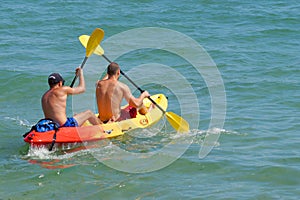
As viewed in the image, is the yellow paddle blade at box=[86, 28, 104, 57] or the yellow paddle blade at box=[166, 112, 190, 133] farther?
the yellow paddle blade at box=[86, 28, 104, 57]

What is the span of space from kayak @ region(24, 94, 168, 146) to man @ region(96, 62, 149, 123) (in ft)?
0.84

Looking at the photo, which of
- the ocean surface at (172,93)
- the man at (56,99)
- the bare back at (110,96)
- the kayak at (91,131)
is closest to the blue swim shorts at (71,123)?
the man at (56,99)

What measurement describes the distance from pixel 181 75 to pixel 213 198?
6.34m

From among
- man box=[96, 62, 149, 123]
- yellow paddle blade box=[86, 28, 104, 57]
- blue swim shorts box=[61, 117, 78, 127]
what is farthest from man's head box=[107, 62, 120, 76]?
blue swim shorts box=[61, 117, 78, 127]

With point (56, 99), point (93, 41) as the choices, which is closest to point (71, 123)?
point (56, 99)

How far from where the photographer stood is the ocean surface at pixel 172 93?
7812 mm

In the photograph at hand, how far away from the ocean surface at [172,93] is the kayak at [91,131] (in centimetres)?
15

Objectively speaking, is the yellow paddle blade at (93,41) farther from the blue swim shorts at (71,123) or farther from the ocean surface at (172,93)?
the ocean surface at (172,93)

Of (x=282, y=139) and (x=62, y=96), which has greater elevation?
(x=62, y=96)

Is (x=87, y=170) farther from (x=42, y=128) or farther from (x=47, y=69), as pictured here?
(x=47, y=69)

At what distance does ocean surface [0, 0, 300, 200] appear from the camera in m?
7.81

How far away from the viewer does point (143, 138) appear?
380 inches

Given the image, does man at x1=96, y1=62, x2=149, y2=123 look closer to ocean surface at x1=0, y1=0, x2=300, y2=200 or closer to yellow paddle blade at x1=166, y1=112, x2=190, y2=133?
ocean surface at x1=0, y1=0, x2=300, y2=200

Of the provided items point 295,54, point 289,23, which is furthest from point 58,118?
point 289,23
